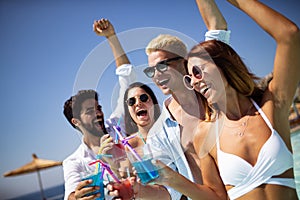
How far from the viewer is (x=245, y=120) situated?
1.27 m

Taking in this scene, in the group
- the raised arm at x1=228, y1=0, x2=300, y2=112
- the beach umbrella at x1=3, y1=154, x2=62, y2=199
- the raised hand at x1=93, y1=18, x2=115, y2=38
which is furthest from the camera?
the beach umbrella at x1=3, y1=154, x2=62, y2=199

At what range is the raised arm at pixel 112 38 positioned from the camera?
147 cm

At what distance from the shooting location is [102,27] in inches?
74.0

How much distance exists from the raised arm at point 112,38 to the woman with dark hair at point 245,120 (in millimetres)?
319

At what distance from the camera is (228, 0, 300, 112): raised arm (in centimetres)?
112

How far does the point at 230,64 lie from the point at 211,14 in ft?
1.25

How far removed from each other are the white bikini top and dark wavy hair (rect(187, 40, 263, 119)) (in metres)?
0.11

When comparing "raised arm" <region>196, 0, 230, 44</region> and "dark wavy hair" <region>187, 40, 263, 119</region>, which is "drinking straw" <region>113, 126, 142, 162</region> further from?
"raised arm" <region>196, 0, 230, 44</region>

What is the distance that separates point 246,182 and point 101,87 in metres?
0.66

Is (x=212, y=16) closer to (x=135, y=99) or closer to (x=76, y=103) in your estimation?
(x=135, y=99)

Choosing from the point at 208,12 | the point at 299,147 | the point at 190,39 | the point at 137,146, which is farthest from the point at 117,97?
the point at 299,147

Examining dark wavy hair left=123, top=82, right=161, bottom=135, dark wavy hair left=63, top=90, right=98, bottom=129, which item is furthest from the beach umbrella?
dark wavy hair left=123, top=82, right=161, bottom=135

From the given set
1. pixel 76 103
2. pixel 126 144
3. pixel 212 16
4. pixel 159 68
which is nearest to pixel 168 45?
pixel 159 68

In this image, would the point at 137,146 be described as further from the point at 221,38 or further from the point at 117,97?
the point at 221,38
